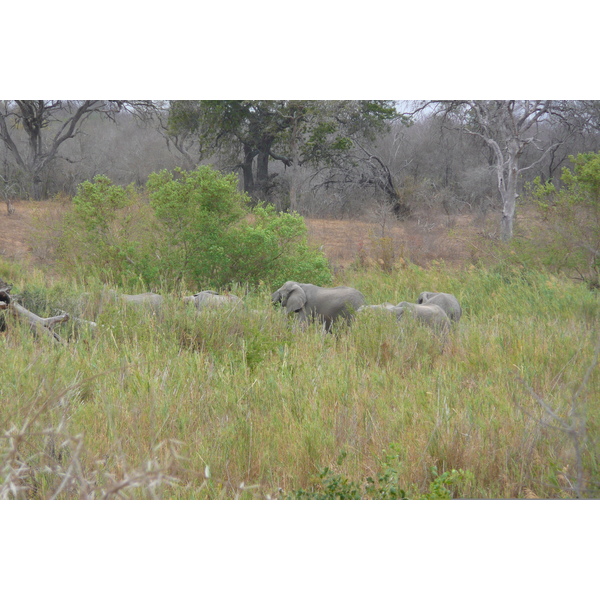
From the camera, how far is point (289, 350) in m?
4.77

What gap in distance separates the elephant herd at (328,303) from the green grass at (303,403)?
26cm

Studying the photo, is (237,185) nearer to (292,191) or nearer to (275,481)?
(292,191)

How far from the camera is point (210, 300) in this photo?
547cm

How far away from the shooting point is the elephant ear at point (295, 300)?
5.93 m

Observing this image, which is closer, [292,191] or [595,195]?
[595,195]

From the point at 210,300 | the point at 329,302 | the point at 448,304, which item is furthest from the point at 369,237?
the point at 210,300

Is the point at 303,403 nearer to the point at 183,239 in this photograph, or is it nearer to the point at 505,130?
the point at 505,130

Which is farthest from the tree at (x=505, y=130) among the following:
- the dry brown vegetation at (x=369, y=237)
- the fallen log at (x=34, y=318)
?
the fallen log at (x=34, y=318)

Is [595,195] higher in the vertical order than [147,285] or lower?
higher

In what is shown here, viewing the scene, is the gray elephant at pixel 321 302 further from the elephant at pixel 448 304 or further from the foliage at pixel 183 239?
the foliage at pixel 183 239
